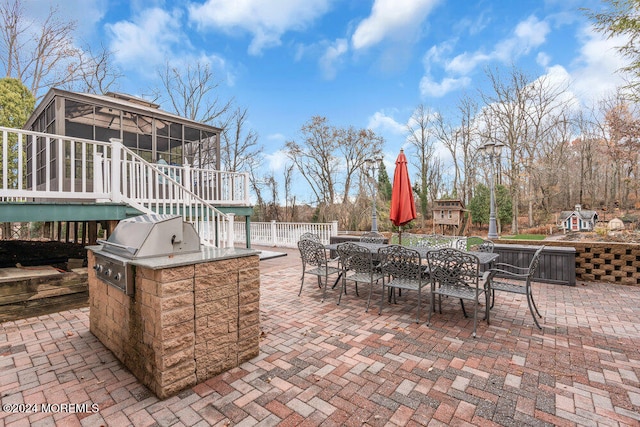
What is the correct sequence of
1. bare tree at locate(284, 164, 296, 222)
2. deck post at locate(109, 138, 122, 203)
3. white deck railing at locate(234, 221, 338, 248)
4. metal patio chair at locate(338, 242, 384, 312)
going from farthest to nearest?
bare tree at locate(284, 164, 296, 222) < white deck railing at locate(234, 221, 338, 248) < deck post at locate(109, 138, 122, 203) < metal patio chair at locate(338, 242, 384, 312)

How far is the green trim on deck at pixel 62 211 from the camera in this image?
354 centimetres

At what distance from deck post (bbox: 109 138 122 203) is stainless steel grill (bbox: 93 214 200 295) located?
2206mm

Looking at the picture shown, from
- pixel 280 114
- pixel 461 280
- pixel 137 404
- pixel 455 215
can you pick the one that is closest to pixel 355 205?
pixel 455 215

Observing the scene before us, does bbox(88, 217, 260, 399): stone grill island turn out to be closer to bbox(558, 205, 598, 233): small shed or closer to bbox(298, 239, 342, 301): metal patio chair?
bbox(298, 239, 342, 301): metal patio chair

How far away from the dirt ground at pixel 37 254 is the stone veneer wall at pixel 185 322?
336cm

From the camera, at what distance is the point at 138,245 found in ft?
7.11

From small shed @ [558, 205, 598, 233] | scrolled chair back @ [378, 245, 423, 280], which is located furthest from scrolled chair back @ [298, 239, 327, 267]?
small shed @ [558, 205, 598, 233]

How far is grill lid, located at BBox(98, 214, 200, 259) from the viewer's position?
7.08 ft

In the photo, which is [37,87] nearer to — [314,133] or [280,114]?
[280,114]

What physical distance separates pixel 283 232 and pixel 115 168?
22.2 feet

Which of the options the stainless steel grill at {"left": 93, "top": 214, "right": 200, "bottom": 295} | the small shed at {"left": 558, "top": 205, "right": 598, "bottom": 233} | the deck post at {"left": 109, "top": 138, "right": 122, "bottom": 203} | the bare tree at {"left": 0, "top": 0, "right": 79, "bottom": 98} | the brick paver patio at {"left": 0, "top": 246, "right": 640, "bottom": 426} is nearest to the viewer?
the brick paver patio at {"left": 0, "top": 246, "right": 640, "bottom": 426}

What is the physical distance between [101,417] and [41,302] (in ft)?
9.08

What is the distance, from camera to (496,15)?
8555 mm

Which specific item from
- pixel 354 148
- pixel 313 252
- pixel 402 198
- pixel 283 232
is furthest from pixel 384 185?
pixel 313 252
